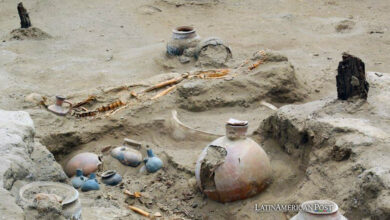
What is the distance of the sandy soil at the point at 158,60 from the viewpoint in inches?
248

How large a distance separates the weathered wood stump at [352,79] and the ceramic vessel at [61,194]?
291 cm

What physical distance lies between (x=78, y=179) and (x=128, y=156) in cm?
76

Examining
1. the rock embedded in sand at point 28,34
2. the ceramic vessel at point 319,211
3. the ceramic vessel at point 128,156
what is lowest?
the rock embedded in sand at point 28,34

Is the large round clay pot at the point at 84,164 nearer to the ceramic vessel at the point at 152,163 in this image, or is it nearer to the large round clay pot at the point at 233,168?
the ceramic vessel at the point at 152,163

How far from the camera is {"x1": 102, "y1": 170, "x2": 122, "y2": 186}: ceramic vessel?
6484 millimetres

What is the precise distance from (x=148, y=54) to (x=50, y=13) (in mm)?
3581

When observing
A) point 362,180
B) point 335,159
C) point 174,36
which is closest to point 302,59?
point 174,36

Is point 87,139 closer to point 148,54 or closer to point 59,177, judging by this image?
point 59,177

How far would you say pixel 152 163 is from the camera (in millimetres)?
6727

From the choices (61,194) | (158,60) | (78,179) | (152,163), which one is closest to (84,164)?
(78,179)

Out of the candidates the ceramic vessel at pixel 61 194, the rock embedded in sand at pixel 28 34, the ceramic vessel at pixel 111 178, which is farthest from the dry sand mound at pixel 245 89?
the rock embedded in sand at pixel 28 34

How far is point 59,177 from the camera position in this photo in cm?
573

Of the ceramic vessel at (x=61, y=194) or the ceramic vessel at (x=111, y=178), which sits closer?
the ceramic vessel at (x=61, y=194)

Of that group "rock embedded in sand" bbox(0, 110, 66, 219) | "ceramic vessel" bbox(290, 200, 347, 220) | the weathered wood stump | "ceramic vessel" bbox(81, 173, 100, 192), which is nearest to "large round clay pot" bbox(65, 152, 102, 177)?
"ceramic vessel" bbox(81, 173, 100, 192)
